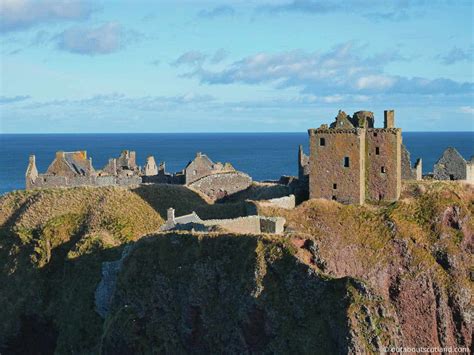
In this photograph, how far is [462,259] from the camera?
181 ft

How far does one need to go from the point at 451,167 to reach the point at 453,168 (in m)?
0.21

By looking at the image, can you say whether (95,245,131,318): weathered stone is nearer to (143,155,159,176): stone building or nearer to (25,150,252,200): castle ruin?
(25,150,252,200): castle ruin

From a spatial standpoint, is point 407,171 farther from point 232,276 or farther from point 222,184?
point 232,276

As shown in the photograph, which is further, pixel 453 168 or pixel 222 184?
pixel 222 184

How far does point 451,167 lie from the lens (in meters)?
68.7

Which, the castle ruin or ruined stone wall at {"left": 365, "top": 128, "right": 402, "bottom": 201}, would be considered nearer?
ruined stone wall at {"left": 365, "top": 128, "right": 402, "bottom": 201}

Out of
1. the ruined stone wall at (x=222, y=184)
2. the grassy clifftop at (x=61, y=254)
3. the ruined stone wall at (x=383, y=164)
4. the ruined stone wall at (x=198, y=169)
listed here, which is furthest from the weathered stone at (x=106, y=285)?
the ruined stone wall at (x=198, y=169)

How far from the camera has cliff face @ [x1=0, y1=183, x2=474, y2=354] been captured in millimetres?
38875

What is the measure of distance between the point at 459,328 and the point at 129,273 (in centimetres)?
2312

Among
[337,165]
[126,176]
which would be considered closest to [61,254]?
[337,165]

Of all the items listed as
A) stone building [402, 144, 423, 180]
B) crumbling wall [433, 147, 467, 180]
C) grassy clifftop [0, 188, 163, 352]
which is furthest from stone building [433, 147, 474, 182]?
grassy clifftop [0, 188, 163, 352]

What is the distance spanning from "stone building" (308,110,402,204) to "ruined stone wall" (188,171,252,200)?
498 inches

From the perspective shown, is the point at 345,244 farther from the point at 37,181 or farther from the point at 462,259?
the point at 37,181

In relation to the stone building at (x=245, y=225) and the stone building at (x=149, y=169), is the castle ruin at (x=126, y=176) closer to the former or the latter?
the stone building at (x=149, y=169)
